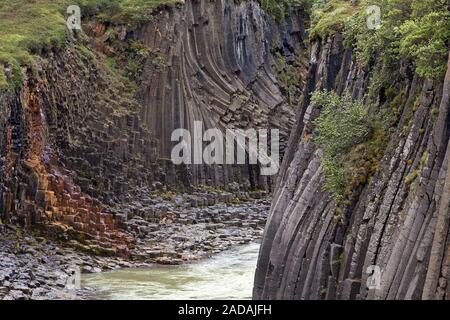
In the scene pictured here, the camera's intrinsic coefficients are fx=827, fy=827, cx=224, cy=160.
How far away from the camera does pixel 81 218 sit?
44.3m

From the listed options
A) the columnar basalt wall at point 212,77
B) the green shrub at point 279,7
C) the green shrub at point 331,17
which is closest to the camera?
the green shrub at point 331,17

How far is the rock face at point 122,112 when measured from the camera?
43.5m

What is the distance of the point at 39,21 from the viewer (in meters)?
54.8

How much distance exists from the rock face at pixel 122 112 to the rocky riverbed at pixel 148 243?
135cm

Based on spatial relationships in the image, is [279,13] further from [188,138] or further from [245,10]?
[188,138]

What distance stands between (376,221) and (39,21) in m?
40.4

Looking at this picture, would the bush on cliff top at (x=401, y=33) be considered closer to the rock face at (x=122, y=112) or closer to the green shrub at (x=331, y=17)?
the green shrub at (x=331, y=17)

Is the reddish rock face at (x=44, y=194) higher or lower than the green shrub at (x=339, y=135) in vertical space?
lower

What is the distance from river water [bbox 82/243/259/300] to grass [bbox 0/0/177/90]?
41.2 ft

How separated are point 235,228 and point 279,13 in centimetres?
3217

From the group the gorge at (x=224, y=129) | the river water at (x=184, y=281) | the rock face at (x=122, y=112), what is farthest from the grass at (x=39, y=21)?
the river water at (x=184, y=281)

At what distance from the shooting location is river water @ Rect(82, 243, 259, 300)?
109 feet

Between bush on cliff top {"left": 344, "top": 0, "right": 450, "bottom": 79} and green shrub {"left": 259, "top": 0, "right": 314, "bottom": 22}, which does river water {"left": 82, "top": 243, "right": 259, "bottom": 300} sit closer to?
bush on cliff top {"left": 344, "top": 0, "right": 450, "bottom": 79}

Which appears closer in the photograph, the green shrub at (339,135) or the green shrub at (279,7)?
the green shrub at (339,135)
